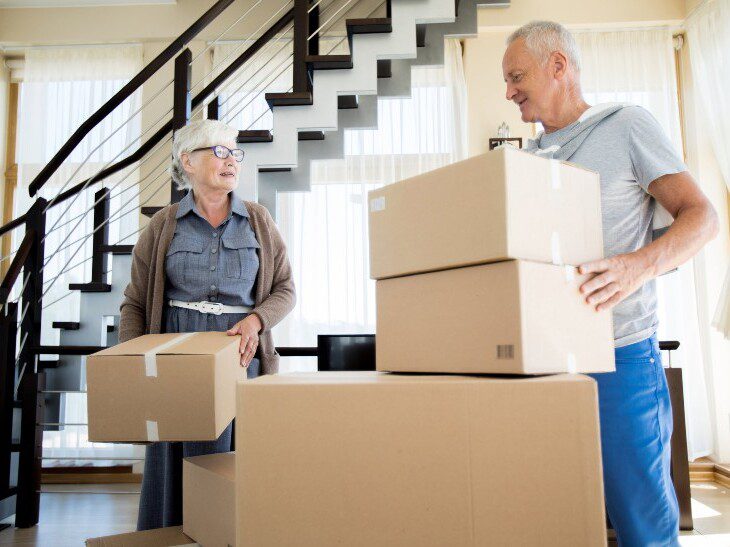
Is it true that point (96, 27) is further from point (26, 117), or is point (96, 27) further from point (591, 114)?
point (591, 114)

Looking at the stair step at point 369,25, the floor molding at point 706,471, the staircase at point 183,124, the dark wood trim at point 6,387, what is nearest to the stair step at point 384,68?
the staircase at point 183,124

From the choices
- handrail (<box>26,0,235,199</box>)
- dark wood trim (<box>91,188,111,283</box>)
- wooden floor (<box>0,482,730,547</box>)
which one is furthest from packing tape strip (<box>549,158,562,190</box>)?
dark wood trim (<box>91,188,111,283</box>)

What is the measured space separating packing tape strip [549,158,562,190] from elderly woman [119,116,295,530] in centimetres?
94

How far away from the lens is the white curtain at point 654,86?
154 inches

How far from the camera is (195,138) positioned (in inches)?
77.4

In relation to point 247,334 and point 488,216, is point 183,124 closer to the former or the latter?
point 247,334

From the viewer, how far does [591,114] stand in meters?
1.24

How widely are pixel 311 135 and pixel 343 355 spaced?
1.51 meters

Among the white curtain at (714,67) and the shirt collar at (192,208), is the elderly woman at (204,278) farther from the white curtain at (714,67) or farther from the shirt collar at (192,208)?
the white curtain at (714,67)

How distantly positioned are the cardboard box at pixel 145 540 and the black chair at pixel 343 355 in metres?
0.79

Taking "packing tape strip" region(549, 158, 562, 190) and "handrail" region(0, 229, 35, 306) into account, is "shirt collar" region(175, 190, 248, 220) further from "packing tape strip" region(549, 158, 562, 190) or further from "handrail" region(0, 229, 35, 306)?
"handrail" region(0, 229, 35, 306)

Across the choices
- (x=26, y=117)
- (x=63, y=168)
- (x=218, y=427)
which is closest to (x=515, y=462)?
(x=218, y=427)

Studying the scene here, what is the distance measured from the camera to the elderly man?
41.6 inches

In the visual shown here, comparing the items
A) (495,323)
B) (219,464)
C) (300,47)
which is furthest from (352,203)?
(495,323)
